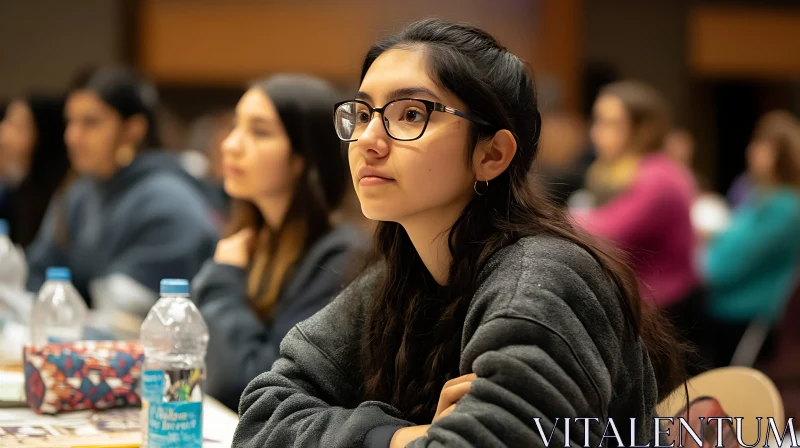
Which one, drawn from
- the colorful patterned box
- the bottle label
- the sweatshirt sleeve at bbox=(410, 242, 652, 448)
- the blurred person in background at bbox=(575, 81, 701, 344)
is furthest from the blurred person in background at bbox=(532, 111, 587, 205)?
the sweatshirt sleeve at bbox=(410, 242, 652, 448)

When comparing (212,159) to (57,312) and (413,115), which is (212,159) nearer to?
(57,312)

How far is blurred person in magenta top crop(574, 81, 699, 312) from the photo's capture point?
14.6ft

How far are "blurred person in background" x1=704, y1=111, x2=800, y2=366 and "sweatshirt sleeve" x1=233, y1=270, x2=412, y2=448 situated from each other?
3.52 meters

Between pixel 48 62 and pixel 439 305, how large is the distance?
677 centimetres

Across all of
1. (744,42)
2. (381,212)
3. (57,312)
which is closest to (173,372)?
(381,212)

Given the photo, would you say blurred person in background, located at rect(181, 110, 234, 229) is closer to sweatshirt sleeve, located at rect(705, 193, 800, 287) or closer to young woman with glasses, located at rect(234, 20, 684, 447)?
sweatshirt sleeve, located at rect(705, 193, 800, 287)

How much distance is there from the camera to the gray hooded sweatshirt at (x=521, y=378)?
1257 mm

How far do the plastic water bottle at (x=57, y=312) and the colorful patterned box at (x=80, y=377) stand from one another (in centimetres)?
35

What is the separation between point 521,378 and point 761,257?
3.91 meters

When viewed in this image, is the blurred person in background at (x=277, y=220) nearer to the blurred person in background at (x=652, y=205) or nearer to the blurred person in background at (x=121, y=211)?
the blurred person in background at (x=121, y=211)

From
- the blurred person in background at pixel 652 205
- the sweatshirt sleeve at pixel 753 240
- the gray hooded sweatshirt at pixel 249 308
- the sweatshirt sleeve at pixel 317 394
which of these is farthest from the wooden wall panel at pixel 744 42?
the sweatshirt sleeve at pixel 317 394

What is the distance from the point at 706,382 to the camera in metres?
1.90

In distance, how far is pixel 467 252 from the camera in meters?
1.52

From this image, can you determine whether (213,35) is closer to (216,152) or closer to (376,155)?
(216,152)
